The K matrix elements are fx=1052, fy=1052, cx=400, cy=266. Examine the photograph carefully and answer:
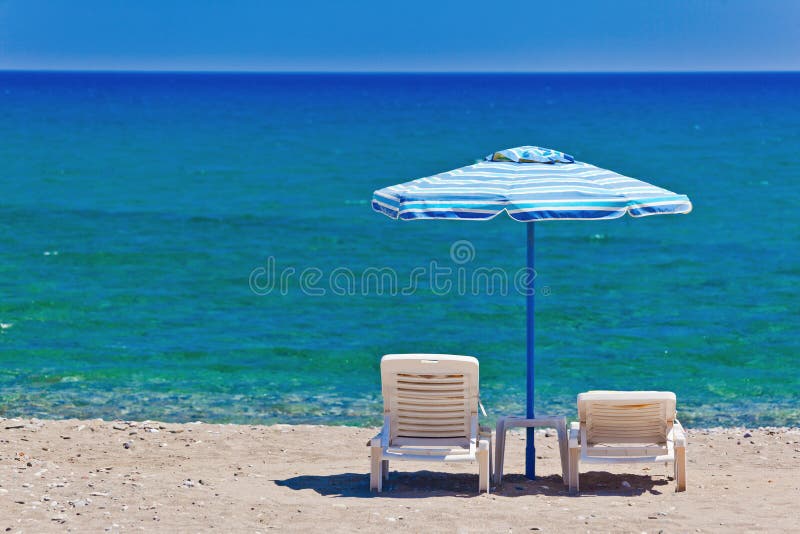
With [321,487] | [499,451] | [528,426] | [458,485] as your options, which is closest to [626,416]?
[528,426]

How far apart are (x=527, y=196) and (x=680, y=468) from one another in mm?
2255

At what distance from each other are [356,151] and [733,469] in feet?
164

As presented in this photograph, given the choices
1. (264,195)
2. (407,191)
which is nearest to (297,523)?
(407,191)

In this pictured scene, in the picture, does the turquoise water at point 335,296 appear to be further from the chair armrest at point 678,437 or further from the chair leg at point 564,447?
the chair armrest at point 678,437

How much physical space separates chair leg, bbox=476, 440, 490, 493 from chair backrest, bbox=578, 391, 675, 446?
736 millimetres

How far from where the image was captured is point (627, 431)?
25.0 feet

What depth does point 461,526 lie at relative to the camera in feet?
21.4

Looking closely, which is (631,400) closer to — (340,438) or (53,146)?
(340,438)

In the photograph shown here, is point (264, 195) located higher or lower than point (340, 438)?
higher

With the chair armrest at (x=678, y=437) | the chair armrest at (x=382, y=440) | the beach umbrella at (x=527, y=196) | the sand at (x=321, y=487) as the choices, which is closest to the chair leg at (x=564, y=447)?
the sand at (x=321, y=487)

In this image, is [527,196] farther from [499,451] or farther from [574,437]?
[499,451]

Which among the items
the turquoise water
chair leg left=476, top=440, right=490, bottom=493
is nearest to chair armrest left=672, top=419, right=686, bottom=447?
chair leg left=476, top=440, right=490, bottom=493

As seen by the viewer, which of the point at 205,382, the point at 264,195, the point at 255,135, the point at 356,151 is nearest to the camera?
the point at 205,382

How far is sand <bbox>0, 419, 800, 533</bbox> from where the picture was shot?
6594 millimetres
